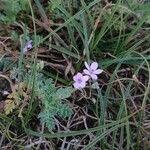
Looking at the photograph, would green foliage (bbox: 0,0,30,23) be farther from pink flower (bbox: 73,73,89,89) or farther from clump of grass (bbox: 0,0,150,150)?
pink flower (bbox: 73,73,89,89)

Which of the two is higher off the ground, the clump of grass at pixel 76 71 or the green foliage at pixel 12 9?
the green foliage at pixel 12 9

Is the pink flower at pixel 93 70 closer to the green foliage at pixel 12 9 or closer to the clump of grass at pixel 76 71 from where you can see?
the clump of grass at pixel 76 71

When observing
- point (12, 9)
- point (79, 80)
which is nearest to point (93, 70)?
point (79, 80)

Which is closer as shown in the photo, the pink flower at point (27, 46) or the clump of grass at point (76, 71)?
the clump of grass at point (76, 71)

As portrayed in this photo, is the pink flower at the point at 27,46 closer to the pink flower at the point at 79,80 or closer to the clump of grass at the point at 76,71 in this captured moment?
the clump of grass at the point at 76,71

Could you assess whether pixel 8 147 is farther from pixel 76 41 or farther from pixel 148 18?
pixel 148 18

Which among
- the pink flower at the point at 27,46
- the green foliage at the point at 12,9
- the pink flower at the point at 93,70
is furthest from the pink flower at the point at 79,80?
the green foliage at the point at 12,9

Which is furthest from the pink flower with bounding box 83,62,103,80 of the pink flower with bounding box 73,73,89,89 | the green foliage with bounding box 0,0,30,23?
the green foliage with bounding box 0,0,30,23
